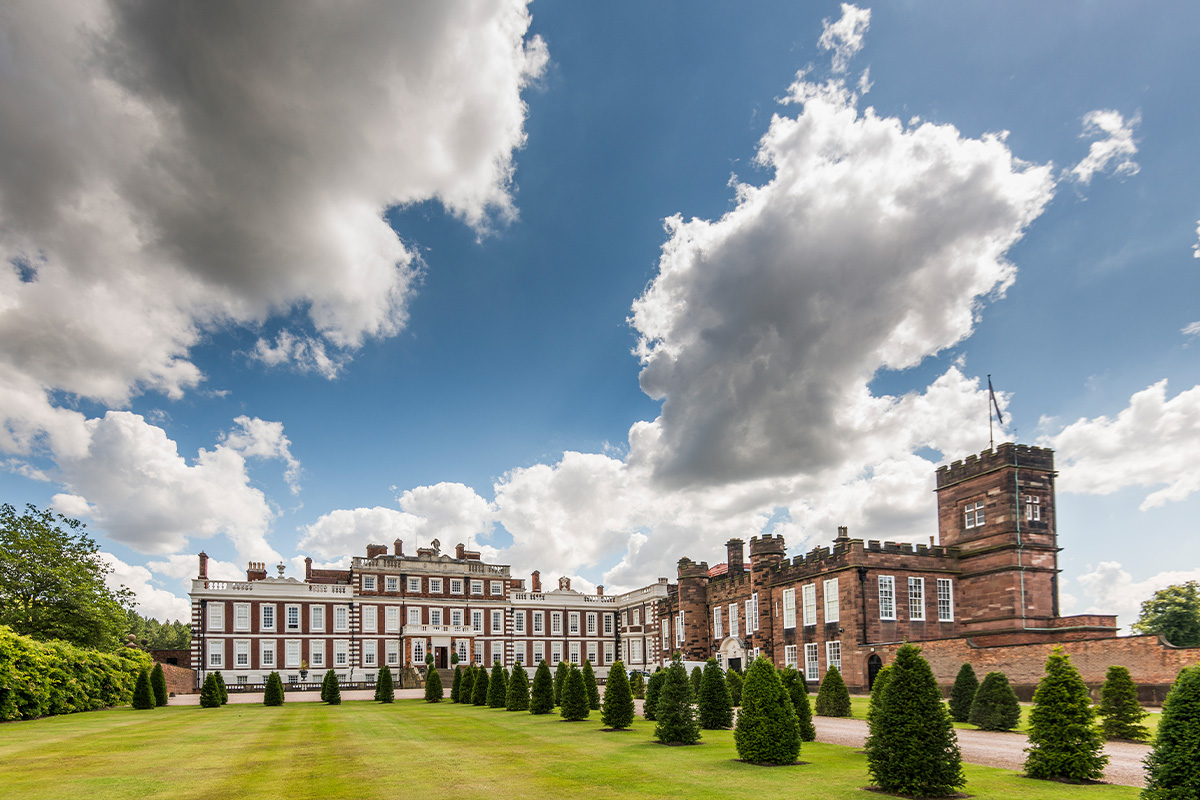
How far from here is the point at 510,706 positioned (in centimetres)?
3384

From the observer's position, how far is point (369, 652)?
6216cm

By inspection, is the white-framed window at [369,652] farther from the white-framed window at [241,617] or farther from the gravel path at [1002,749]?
the gravel path at [1002,749]

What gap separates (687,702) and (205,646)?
51.2 metres

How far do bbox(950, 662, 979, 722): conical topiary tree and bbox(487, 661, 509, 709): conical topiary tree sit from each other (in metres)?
A: 20.7

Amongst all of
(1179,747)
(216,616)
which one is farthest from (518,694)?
(216,616)

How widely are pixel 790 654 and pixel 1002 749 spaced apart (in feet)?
90.7

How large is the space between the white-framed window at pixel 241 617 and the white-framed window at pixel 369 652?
373 inches

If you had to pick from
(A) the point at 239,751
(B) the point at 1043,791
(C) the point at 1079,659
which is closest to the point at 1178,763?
(B) the point at 1043,791

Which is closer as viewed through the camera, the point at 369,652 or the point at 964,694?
the point at 964,694

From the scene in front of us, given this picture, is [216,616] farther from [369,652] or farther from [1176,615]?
[1176,615]

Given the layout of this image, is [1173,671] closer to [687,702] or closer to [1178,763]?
[687,702]

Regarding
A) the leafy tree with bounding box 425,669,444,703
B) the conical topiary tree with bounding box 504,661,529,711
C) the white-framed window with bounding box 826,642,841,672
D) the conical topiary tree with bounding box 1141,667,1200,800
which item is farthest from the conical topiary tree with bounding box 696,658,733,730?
the leafy tree with bounding box 425,669,444,703

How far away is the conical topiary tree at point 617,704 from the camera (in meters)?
23.5

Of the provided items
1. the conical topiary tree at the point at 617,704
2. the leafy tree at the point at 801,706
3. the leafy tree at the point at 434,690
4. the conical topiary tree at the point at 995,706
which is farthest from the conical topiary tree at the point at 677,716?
the leafy tree at the point at 434,690
